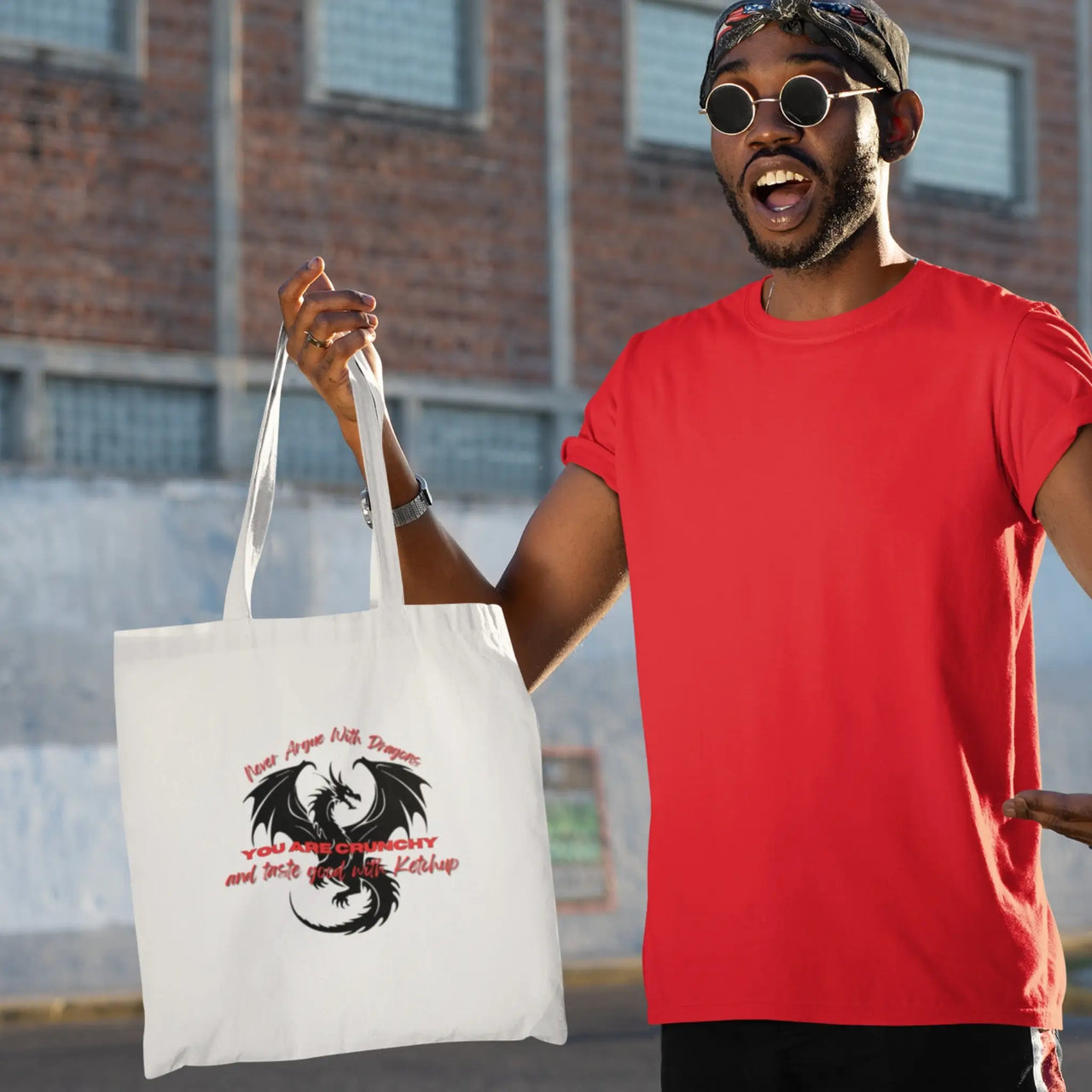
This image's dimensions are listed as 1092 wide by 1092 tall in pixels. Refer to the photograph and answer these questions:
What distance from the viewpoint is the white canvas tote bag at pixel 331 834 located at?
2.42 meters

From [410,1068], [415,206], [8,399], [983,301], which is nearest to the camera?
[983,301]

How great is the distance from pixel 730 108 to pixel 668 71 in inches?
522

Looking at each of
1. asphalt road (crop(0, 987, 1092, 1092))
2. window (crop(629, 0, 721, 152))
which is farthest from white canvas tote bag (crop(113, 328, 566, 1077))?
window (crop(629, 0, 721, 152))

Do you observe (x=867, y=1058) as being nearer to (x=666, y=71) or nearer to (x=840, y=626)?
(x=840, y=626)

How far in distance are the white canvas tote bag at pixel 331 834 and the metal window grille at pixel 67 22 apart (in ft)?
37.2

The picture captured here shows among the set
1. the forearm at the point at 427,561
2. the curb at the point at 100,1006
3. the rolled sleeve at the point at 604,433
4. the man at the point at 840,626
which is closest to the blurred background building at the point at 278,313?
the curb at the point at 100,1006

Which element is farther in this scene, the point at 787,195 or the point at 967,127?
the point at 967,127

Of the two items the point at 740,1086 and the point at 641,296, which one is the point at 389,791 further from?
the point at 641,296

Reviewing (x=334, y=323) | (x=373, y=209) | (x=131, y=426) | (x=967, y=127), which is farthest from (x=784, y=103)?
(x=967, y=127)

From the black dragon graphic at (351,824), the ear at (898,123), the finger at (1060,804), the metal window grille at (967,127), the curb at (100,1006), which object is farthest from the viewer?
the metal window grille at (967,127)

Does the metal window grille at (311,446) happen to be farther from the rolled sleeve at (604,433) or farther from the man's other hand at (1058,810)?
the man's other hand at (1058,810)

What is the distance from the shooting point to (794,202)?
254 centimetres

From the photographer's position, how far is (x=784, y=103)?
2.52m

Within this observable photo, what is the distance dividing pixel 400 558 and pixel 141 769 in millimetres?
482
